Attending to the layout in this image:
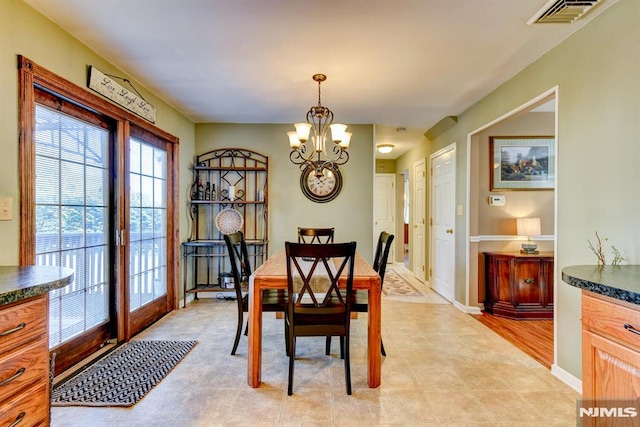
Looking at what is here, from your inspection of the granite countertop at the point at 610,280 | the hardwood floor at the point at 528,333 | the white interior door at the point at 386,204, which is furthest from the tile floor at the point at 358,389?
the white interior door at the point at 386,204

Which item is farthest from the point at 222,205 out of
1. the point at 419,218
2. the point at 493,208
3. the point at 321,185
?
the point at 493,208

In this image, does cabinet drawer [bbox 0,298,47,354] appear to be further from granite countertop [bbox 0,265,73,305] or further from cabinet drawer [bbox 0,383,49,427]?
cabinet drawer [bbox 0,383,49,427]

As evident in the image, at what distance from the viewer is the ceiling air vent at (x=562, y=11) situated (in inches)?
72.2

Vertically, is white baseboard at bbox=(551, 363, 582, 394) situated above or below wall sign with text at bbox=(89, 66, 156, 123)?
below

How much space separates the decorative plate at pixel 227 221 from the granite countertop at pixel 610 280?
11.6 feet

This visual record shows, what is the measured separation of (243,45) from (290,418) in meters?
2.46

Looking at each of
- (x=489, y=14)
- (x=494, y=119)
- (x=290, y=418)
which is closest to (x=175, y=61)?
(x=489, y=14)

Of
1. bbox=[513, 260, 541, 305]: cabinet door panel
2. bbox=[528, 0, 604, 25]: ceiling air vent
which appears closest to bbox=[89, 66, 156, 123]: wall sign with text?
bbox=[528, 0, 604, 25]: ceiling air vent

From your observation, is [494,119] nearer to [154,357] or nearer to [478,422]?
[478,422]

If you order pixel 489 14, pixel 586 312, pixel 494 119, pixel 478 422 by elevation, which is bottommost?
pixel 478 422

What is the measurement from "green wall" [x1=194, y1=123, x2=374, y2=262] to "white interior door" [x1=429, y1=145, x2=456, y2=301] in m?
1.01

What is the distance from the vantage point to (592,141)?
6.66 feet

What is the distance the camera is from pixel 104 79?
254 cm

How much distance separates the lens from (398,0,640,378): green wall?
1.78 m
